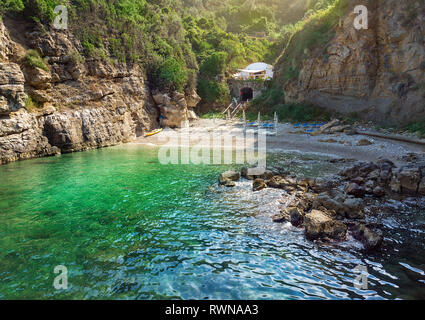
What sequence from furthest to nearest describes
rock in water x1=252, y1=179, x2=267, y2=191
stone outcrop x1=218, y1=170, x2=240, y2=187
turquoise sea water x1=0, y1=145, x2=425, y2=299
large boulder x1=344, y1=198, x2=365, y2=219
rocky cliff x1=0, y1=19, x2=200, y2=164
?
rocky cliff x1=0, y1=19, x2=200, y2=164
stone outcrop x1=218, y1=170, x2=240, y2=187
rock in water x1=252, y1=179, x2=267, y2=191
large boulder x1=344, y1=198, x2=365, y2=219
turquoise sea water x1=0, y1=145, x2=425, y2=299

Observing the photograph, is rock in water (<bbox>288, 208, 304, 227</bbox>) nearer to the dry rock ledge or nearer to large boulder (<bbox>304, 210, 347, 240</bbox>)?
the dry rock ledge

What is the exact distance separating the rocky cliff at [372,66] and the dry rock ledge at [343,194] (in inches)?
378

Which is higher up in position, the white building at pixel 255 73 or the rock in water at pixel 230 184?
the white building at pixel 255 73

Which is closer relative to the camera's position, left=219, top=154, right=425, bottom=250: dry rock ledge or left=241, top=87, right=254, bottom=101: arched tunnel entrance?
left=219, top=154, right=425, bottom=250: dry rock ledge

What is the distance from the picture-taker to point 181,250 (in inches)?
289

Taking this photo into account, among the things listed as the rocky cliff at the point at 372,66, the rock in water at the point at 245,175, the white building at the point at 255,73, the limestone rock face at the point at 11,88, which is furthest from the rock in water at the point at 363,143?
the white building at the point at 255,73

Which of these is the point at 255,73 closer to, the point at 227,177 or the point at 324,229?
the point at 227,177

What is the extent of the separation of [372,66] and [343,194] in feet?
68.3

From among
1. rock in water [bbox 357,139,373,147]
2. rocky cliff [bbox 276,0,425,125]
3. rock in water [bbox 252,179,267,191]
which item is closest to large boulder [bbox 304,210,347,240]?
rock in water [bbox 252,179,267,191]

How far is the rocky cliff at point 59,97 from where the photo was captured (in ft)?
65.1

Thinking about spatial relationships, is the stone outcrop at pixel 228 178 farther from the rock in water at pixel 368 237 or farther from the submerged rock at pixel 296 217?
the rock in water at pixel 368 237

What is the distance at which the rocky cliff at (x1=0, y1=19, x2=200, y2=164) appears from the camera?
→ 781 inches

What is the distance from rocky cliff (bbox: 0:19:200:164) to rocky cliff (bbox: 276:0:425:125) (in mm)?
20408
